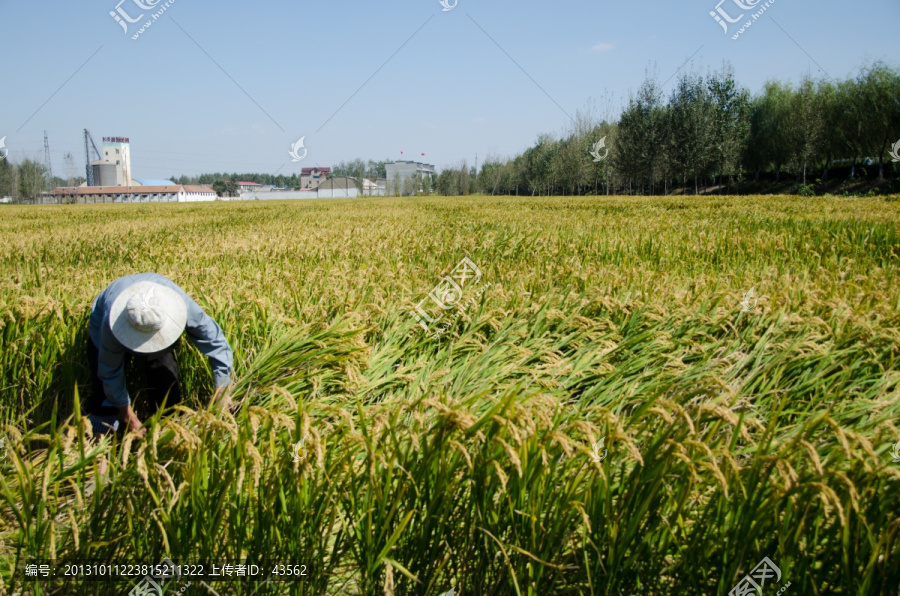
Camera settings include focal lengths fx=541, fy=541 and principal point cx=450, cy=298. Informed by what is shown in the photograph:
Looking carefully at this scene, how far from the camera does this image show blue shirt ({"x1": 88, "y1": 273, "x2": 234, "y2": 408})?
2.83 metres

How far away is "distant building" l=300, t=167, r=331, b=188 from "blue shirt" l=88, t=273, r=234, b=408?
115044 mm

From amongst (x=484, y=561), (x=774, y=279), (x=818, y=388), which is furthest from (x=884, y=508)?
(x=774, y=279)

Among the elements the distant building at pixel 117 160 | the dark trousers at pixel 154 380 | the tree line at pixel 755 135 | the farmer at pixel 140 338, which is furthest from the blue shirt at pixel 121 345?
the distant building at pixel 117 160

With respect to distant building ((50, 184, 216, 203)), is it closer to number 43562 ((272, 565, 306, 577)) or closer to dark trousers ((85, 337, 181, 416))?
dark trousers ((85, 337, 181, 416))

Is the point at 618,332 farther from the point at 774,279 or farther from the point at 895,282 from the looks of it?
the point at 895,282

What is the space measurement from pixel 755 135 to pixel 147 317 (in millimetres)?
57752

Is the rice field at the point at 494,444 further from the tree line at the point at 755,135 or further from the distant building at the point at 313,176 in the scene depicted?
the distant building at the point at 313,176

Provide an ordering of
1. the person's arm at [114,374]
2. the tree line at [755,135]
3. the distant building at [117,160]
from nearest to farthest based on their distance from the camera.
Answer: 1. the person's arm at [114,374]
2. the tree line at [755,135]
3. the distant building at [117,160]

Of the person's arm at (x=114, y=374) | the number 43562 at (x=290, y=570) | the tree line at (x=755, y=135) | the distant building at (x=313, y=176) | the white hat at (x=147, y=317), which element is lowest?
the number 43562 at (x=290, y=570)

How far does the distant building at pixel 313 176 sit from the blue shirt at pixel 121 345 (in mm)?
115044

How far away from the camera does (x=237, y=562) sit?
1829mm

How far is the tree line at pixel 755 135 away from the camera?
3806cm

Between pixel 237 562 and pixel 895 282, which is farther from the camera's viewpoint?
pixel 895 282

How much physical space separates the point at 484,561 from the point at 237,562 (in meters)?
0.83
